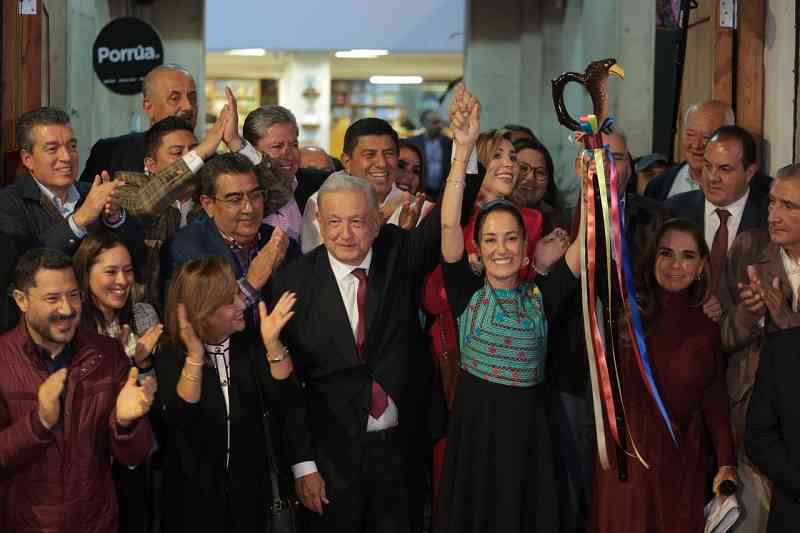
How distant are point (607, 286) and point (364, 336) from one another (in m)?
0.86

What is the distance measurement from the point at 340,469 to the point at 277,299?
0.63m

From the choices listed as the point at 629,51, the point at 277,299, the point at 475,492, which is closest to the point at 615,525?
the point at 475,492

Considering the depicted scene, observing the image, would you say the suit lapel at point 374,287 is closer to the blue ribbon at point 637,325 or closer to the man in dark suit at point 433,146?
the blue ribbon at point 637,325

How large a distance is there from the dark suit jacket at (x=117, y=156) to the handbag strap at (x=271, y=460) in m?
1.67

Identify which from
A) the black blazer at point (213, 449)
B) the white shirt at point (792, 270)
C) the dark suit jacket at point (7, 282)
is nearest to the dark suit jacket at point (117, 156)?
the dark suit jacket at point (7, 282)

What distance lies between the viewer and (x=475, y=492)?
168 inches

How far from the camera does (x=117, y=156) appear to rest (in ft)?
18.3

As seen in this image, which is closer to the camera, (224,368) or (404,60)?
(224,368)

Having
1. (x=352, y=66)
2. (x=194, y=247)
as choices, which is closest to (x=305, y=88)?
(x=352, y=66)

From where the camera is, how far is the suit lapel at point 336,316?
4.22 m

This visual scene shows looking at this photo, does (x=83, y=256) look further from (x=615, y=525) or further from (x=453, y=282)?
(x=615, y=525)

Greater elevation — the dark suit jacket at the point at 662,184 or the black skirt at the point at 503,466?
the dark suit jacket at the point at 662,184

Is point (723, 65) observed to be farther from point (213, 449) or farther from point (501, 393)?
point (213, 449)

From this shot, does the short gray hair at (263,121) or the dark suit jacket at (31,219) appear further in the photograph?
the short gray hair at (263,121)
